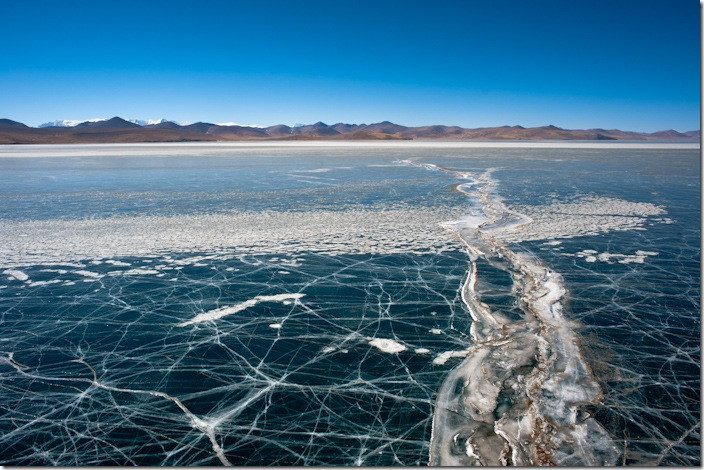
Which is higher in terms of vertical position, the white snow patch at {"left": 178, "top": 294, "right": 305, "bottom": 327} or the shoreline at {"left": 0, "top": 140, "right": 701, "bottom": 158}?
the shoreline at {"left": 0, "top": 140, "right": 701, "bottom": 158}

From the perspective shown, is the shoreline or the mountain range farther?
the mountain range

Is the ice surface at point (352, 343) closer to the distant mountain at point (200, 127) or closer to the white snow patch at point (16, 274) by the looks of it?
the white snow patch at point (16, 274)

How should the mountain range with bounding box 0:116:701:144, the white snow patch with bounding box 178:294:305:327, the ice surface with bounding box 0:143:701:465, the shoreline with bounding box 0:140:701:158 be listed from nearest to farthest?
the ice surface with bounding box 0:143:701:465 < the white snow patch with bounding box 178:294:305:327 < the shoreline with bounding box 0:140:701:158 < the mountain range with bounding box 0:116:701:144

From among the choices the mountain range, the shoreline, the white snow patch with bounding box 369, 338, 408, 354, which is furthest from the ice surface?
the mountain range

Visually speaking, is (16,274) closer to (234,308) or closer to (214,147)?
(234,308)

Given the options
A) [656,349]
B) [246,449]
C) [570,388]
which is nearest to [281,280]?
[246,449]

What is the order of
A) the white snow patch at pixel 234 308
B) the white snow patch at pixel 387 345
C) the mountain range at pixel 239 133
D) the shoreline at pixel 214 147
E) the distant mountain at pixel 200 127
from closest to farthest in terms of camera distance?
the white snow patch at pixel 387 345 → the white snow patch at pixel 234 308 → the shoreline at pixel 214 147 → the mountain range at pixel 239 133 → the distant mountain at pixel 200 127

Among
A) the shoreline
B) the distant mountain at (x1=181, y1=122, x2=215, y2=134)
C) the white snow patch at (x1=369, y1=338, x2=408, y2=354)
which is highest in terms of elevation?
the distant mountain at (x1=181, y1=122, x2=215, y2=134)

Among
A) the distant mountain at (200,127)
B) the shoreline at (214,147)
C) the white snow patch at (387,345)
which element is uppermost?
the distant mountain at (200,127)

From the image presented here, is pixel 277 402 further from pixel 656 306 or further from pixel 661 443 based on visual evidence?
pixel 656 306

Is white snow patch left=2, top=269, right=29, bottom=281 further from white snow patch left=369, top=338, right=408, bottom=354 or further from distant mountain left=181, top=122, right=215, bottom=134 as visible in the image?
distant mountain left=181, top=122, right=215, bottom=134

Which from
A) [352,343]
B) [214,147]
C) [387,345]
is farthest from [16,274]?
[214,147]

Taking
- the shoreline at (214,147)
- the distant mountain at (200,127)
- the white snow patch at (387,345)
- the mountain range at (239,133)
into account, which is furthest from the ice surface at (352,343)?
the distant mountain at (200,127)
